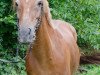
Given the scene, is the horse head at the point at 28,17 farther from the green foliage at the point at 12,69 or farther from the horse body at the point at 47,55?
the green foliage at the point at 12,69

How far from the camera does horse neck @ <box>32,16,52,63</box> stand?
171 inches

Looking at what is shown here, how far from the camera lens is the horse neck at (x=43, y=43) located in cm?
434

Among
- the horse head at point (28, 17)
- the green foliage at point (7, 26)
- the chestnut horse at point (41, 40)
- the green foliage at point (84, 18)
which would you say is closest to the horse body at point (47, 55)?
the chestnut horse at point (41, 40)

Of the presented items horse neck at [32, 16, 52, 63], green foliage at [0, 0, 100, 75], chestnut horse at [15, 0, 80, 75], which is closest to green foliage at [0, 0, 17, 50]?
green foliage at [0, 0, 100, 75]

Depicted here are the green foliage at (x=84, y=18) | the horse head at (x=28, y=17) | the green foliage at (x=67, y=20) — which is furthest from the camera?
the green foliage at (x=84, y=18)

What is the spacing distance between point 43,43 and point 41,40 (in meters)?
0.07

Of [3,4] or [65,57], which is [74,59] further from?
[3,4]

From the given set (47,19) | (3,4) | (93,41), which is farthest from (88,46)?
(47,19)

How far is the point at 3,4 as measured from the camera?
22.9 feet

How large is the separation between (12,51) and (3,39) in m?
0.29

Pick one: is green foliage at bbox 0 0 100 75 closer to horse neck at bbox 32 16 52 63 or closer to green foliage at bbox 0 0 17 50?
green foliage at bbox 0 0 17 50

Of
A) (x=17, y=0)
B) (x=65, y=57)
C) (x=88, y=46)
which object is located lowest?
(x=88, y=46)

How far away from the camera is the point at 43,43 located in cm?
446

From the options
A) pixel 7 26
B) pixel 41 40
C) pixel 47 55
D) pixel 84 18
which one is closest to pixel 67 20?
pixel 84 18
